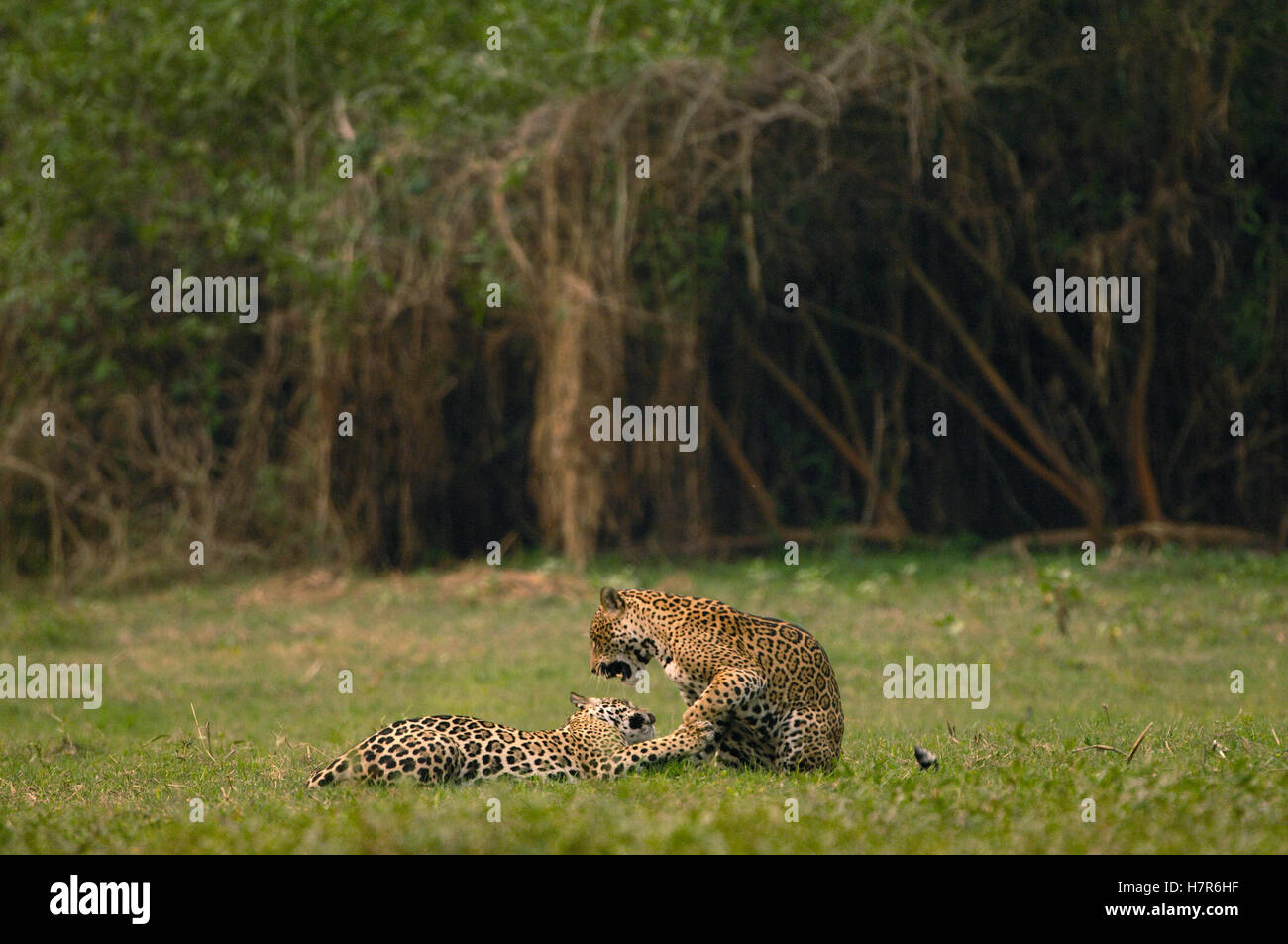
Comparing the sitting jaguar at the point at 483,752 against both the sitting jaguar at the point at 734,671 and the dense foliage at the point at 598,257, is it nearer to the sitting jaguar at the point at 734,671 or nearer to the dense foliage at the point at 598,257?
the sitting jaguar at the point at 734,671

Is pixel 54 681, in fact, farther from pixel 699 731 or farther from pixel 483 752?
pixel 699 731

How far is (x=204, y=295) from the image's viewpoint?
745 inches

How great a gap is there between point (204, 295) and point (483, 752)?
12891mm

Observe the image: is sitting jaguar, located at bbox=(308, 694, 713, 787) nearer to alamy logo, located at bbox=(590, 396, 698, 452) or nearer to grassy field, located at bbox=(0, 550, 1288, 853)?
grassy field, located at bbox=(0, 550, 1288, 853)

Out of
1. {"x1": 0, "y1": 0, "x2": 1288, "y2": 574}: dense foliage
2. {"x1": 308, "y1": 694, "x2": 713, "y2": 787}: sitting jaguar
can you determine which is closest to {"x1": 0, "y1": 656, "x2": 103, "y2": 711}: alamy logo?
{"x1": 0, "y1": 0, "x2": 1288, "y2": 574}: dense foliage

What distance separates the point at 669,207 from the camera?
17.3 m

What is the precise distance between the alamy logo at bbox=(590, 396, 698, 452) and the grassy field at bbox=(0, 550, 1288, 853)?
1.49 metres

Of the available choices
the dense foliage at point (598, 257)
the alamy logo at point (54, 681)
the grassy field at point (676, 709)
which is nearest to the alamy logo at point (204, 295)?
the dense foliage at point (598, 257)

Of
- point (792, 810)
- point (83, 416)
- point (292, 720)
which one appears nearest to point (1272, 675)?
point (792, 810)

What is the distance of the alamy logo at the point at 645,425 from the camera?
56.3 feet

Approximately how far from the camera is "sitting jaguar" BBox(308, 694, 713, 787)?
23.5 feet

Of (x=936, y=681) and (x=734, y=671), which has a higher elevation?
(x=734, y=671)

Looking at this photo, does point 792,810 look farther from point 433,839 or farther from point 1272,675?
point 1272,675
